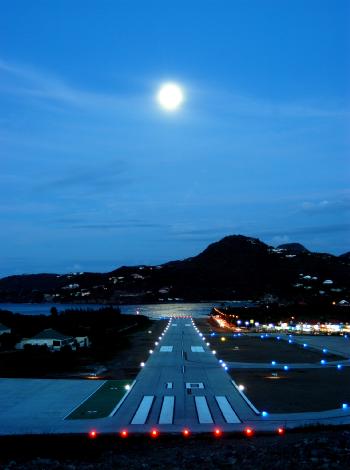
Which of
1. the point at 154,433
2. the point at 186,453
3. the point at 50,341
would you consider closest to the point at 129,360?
the point at 50,341

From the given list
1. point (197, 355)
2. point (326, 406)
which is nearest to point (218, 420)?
point (326, 406)

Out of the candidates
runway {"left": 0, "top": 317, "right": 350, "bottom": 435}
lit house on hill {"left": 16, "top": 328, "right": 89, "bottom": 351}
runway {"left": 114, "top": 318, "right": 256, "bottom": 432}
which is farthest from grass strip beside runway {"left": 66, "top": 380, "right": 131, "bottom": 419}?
lit house on hill {"left": 16, "top": 328, "right": 89, "bottom": 351}

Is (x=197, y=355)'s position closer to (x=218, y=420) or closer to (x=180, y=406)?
(x=180, y=406)

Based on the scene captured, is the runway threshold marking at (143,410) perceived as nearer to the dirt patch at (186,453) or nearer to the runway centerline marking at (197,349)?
the dirt patch at (186,453)

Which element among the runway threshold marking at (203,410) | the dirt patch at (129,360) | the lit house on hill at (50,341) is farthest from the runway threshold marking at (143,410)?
the lit house on hill at (50,341)

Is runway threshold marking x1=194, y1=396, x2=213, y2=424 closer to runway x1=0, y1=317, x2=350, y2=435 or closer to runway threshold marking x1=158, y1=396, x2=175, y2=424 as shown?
runway x1=0, y1=317, x2=350, y2=435

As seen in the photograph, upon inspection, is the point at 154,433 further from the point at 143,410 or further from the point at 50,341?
the point at 50,341
